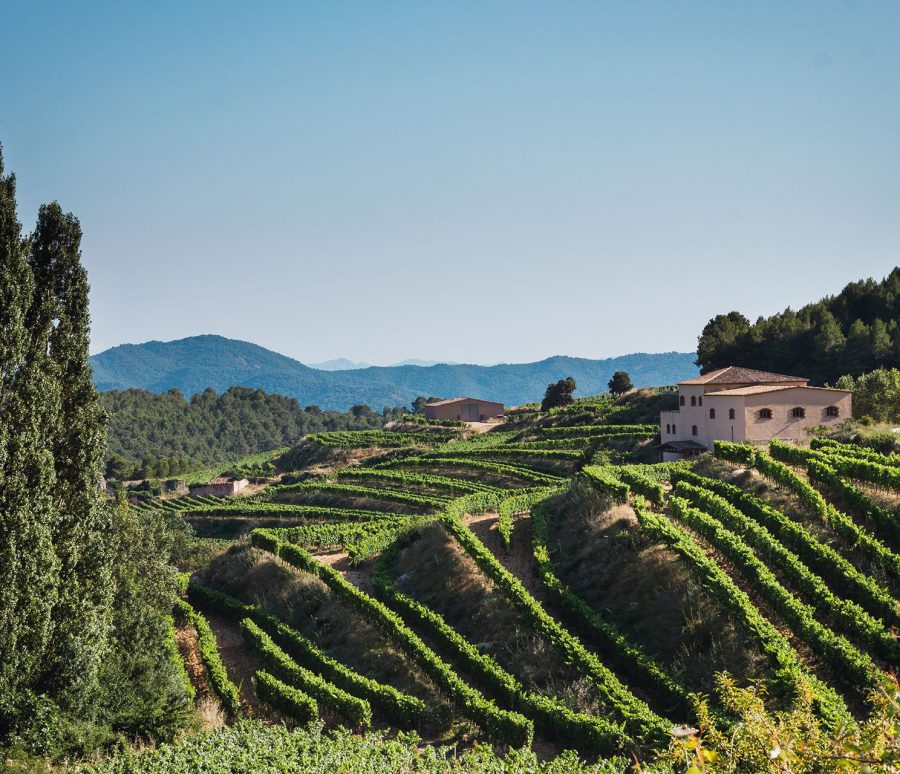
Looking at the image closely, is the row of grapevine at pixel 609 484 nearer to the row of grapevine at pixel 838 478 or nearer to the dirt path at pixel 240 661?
the row of grapevine at pixel 838 478

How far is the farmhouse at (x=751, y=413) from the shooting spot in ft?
149

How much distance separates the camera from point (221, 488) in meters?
80.4

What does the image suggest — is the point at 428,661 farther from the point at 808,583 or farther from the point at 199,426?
the point at 199,426

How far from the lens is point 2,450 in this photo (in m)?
17.0

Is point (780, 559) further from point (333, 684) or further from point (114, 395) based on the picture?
point (114, 395)

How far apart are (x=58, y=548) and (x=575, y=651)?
13.2 metres

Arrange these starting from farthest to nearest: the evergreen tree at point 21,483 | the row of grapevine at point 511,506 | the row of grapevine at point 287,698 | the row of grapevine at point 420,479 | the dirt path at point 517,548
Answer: the row of grapevine at point 420,479, the row of grapevine at point 511,506, the dirt path at point 517,548, the row of grapevine at point 287,698, the evergreen tree at point 21,483

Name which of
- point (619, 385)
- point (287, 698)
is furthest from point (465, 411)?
point (287, 698)

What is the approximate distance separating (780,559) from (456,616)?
10232mm

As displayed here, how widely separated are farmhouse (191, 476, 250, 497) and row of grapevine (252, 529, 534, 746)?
4756 cm

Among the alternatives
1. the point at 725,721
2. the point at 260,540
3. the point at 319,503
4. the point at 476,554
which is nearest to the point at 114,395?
the point at 319,503

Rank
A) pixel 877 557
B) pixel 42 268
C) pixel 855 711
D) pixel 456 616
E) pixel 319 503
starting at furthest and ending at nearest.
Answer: pixel 319 503 < pixel 456 616 < pixel 877 557 < pixel 42 268 < pixel 855 711

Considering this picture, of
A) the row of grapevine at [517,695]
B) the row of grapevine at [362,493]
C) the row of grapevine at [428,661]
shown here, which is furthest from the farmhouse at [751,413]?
the row of grapevine at [517,695]

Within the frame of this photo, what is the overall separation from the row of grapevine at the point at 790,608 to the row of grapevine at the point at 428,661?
24.1 ft
